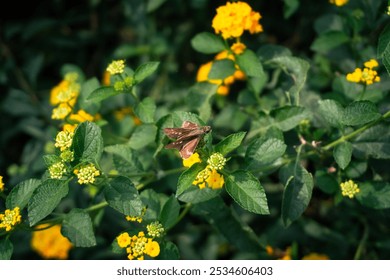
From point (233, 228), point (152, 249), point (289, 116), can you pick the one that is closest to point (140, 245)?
point (152, 249)

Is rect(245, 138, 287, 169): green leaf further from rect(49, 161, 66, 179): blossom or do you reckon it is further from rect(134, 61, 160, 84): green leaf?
rect(49, 161, 66, 179): blossom

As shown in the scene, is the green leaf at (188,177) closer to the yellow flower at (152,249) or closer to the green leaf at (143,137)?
the yellow flower at (152,249)

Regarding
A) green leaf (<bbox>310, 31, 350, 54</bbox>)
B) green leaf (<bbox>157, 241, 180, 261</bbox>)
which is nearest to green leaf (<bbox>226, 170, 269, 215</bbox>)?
green leaf (<bbox>157, 241, 180, 261</bbox>)

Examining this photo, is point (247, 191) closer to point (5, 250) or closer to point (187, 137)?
point (187, 137)

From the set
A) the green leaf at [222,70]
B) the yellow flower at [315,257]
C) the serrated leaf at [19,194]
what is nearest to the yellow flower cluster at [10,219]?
the serrated leaf at [19,194]
